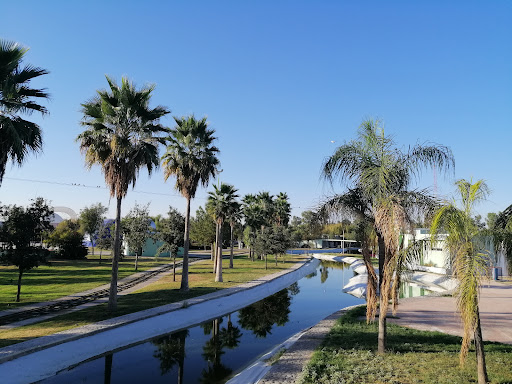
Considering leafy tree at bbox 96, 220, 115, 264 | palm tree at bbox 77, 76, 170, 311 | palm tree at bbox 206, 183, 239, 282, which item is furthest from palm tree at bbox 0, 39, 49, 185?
leafy tree at bbox 96, 220, 115, 264

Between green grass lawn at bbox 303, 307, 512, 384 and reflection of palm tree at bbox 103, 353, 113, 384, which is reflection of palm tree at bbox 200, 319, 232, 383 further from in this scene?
green grass lawn at bbox 303, 307, 512, 384

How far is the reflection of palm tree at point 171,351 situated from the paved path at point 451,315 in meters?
10.6

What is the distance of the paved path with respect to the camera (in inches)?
621

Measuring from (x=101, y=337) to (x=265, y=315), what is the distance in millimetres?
10622

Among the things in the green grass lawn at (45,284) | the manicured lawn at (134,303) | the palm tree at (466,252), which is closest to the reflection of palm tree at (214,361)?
the manicured lawn at (134,303)

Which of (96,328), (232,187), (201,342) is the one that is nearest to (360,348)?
(201,342)

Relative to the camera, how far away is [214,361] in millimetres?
13430

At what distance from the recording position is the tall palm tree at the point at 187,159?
2444 cm

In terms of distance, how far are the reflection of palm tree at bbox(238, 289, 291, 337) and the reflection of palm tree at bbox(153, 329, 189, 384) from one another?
3.97 m

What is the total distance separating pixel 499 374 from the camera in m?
9.74

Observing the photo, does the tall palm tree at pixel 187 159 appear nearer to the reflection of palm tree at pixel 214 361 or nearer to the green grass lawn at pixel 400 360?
the reflection of palm tree at pixel 214 361

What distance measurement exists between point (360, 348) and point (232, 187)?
81.4ft

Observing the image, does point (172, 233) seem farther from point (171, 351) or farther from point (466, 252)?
point (466, 252)

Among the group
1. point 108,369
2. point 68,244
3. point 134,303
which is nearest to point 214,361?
point 108,369
